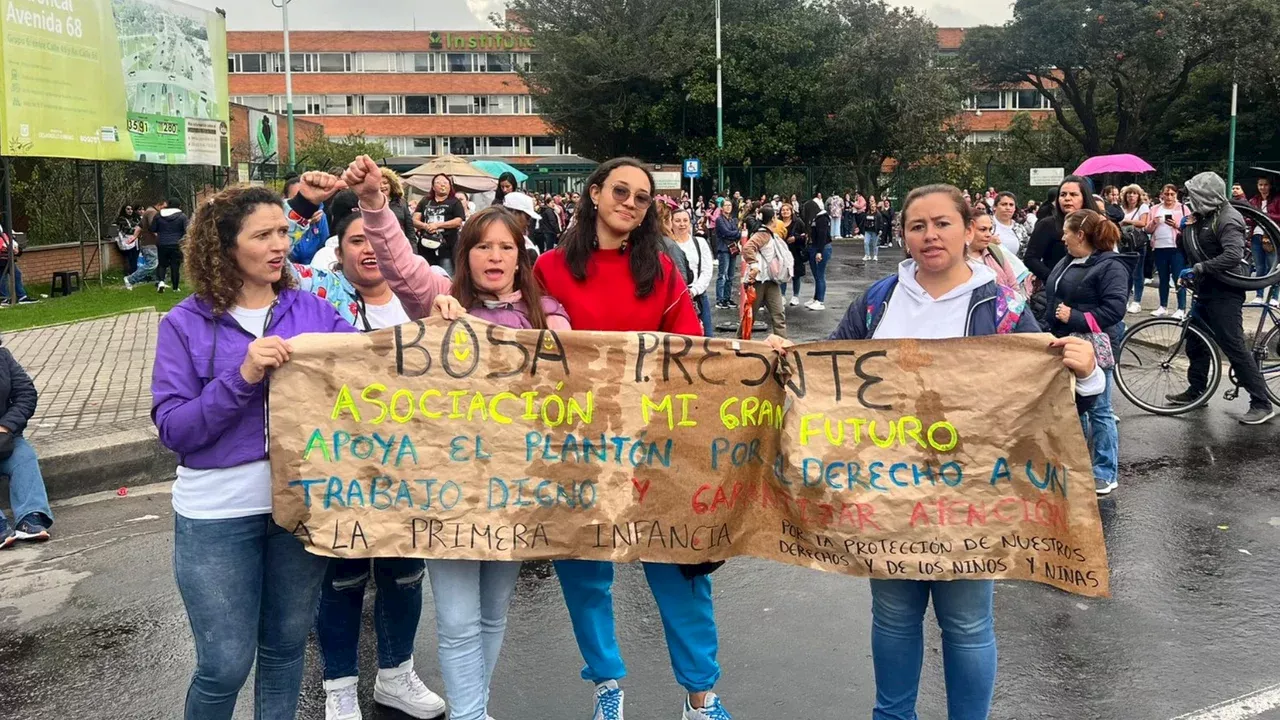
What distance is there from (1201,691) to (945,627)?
143cm

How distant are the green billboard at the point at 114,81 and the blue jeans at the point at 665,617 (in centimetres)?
1580

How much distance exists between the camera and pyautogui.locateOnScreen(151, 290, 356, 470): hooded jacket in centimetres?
282

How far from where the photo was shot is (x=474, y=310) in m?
3.44

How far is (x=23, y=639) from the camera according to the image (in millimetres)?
4559

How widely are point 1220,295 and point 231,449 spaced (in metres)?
7.75

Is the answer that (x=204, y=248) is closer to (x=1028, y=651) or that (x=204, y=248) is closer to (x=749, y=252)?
(x=1028, y=651)

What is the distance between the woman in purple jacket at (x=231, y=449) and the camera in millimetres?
2875

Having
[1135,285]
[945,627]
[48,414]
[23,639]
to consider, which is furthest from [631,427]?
[1135,285]

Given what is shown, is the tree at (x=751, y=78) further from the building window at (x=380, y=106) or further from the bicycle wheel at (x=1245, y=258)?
the bicycle wheel at (x=1245, y=258)

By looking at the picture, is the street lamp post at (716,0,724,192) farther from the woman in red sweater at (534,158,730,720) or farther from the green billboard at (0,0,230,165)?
the woman in red sweater at (534,158,730,720)

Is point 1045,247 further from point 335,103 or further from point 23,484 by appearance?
point 335,103

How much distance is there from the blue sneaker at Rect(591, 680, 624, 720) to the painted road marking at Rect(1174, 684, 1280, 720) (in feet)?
6.47

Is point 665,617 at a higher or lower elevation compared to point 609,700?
higher

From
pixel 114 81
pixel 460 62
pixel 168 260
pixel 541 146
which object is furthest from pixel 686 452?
pixel 541 146
